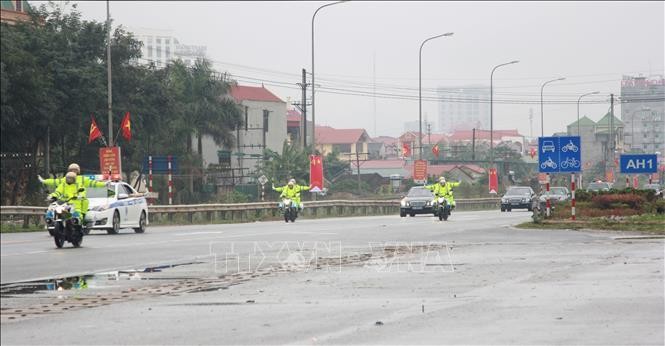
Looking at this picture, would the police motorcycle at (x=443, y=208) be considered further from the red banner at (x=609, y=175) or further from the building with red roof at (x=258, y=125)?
the building with red roof at (x=258, y=125)

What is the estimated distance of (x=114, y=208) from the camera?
106ft

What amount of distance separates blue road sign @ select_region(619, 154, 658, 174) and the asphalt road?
938 inches

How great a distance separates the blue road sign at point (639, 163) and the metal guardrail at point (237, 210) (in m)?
15.3

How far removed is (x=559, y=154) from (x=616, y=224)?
16.6ft

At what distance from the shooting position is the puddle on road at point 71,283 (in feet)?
48.5

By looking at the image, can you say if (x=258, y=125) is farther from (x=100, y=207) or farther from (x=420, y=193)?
(x=100, y=207)

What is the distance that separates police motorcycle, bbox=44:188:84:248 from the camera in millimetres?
22062

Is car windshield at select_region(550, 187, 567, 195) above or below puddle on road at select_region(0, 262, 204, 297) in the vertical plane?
above

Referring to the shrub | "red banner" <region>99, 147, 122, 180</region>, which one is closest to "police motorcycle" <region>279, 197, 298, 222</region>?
"red banner" <region>99, 147, 122, 180</region>

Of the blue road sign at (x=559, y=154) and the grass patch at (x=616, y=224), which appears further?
the blue road sign at (x=559, y=154)

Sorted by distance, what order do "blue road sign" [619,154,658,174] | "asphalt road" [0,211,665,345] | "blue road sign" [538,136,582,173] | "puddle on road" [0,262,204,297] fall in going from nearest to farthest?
1. "asphalt road" [0,211,665,345]
2. "puddle on road" [0,262,204,297]
3. "blue road sign" [538,136,582,173]
4. "blue road sign" [619,154,658,174]

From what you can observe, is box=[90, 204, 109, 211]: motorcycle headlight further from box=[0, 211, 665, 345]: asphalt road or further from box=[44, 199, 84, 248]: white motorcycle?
box=[44, 199, 84, 248]: white motorcycle

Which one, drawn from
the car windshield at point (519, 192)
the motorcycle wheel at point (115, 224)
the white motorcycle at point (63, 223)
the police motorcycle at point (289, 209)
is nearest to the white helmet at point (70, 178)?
the white motorcycle at point (63, 223)

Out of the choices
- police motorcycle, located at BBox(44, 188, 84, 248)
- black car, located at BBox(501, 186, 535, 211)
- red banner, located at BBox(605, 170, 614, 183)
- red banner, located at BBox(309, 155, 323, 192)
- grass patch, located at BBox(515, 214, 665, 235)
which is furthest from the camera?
red banner, located at BBox(605, 170, 614, 183)
